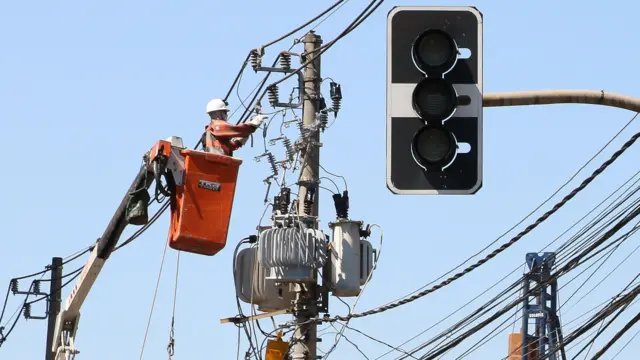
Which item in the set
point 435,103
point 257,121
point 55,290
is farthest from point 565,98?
point 55,290

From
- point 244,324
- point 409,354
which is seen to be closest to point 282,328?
point 244,324

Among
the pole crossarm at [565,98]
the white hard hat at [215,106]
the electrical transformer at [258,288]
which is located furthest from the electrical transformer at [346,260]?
the pole crossarm at [565,98]

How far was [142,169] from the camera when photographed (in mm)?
16109

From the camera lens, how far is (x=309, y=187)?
878 inches

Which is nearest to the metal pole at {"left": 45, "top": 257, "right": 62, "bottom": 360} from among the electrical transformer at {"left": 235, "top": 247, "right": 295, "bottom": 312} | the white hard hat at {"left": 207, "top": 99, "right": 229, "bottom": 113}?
the electrical transformer at {"left": 235, "top": 247, "right": 295, "bottom": 312}

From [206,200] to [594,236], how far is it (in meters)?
3.49

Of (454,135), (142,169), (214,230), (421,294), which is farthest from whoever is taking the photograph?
(421,294)

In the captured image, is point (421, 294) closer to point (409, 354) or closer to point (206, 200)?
point (409, 354)

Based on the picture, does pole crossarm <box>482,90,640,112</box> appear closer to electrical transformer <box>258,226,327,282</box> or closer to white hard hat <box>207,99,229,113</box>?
white hard hat <box>207,99,229,113</box>

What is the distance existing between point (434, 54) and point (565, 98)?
86 centimetres

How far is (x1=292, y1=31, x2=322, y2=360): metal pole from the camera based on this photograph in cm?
2184

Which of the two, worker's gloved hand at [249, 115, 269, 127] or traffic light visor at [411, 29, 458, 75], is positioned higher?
worker's gloved hand at [249, 115, 269, 127]

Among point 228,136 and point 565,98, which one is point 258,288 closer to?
point 228,136

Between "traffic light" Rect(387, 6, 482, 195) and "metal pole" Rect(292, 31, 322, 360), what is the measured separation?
37.5ft
